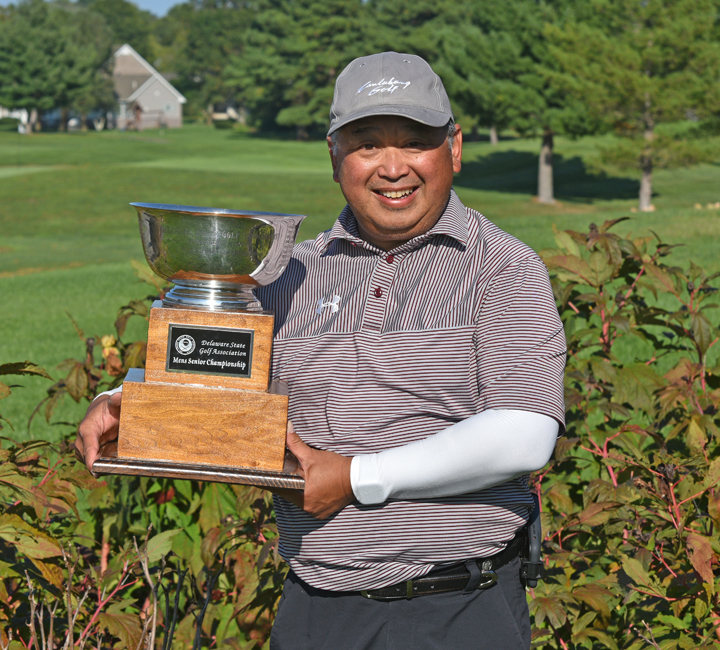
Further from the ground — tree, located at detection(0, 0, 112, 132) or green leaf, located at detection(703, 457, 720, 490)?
tree, located at detection(0, 0, 112, 132)

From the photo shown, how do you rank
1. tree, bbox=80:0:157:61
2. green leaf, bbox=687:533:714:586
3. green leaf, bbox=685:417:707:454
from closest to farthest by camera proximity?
1. green leaf, bbox=687:533:714:586
2. green leaf, bbox=685:417:707:454
3. tree, bbox=80:0:157:61

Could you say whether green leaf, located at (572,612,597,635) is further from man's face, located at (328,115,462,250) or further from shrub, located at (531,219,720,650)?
man's face, located at (328,115,462,250)

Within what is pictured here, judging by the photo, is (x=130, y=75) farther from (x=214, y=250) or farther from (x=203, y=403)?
(x=203, y=403)

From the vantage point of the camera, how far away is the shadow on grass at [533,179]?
32.5m

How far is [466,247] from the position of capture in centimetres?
193

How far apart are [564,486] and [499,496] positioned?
0.81m

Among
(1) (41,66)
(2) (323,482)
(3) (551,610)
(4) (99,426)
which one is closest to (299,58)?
(1) (41,66)

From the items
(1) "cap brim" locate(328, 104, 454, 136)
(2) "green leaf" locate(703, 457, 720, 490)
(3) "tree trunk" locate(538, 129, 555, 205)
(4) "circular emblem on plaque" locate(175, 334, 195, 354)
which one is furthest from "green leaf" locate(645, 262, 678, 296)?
(3) "tree trunk" locate(538, 129, 555, 205)

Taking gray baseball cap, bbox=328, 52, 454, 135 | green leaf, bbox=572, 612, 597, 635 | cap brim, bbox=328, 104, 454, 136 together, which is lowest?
green leaf, bbox=572, 612, 597, 635

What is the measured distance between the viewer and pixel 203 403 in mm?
1746

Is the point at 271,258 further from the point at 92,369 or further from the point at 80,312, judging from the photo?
the point at 80,312

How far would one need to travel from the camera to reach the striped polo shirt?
1748 mm

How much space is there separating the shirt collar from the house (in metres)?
79.7

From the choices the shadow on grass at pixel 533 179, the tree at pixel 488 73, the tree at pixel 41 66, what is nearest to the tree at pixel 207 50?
the tree at pixel 41 66
